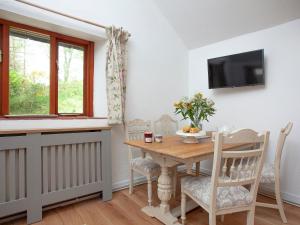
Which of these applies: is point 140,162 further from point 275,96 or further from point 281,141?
point 275,96

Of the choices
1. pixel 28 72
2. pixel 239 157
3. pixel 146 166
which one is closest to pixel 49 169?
pixel 146 166

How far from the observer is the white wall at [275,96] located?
7.27 feet

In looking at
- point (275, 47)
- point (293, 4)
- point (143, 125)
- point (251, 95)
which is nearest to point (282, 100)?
point (251, 95)

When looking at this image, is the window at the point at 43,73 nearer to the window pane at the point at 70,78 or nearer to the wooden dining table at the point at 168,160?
the window pane at the point at 70,78

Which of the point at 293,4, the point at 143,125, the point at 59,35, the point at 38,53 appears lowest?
the point at 143,125

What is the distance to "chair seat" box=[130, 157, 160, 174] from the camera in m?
2.05

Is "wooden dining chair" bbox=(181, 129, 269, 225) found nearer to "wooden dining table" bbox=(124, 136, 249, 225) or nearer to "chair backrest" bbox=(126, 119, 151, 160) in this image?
"wooden dining table" bbox=(124, 136, 249, 225)

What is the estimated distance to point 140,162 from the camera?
7.32ft

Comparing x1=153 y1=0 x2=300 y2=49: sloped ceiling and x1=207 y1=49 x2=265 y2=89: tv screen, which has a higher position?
x1=153 y1=0 x2=300 y2=49: sloped ceiling

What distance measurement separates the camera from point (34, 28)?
6.94 feet

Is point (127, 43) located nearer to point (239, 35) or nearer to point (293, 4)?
point (239, 35)

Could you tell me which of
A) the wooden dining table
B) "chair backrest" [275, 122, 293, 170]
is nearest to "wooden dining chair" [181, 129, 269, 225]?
the wooden dining table

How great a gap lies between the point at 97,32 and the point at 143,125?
1.30 meters

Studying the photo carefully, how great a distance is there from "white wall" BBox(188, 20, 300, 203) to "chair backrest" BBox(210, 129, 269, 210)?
47.8 inches
